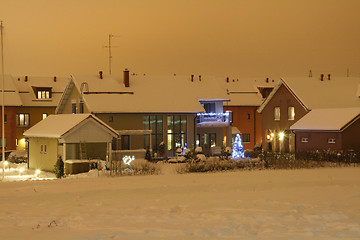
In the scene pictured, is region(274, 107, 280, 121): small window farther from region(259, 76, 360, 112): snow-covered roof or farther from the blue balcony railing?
the blue balcony railing

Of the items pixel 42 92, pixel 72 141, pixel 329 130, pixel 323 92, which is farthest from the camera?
pixel 42 92

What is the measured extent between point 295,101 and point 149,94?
1268 centimetres

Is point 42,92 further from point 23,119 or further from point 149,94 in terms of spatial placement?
point 149,94

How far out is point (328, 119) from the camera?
38.6m

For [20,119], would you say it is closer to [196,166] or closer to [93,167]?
→ [93,167]

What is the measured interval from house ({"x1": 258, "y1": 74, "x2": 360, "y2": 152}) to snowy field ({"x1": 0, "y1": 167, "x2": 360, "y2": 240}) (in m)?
24.1

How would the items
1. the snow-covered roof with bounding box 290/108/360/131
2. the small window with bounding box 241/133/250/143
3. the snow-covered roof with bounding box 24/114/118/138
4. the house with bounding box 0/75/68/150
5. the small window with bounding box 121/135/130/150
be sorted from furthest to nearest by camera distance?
the small window with bounding box 241/133/250/143 < the house with bounding box 0/75/68/150 < the small window with bounding box 121/135/130/150 < the snow-covered roof with bounding box 290/108/360/131 < the snow-covered roof with bounding box 24/114/118/138

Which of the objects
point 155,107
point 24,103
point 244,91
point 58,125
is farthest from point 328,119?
point 24,103

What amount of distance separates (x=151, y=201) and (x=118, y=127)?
26.6 meters

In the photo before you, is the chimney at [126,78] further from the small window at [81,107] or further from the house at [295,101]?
the house at [295,101]

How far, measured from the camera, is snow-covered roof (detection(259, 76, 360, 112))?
45531mm

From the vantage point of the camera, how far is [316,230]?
11.3m

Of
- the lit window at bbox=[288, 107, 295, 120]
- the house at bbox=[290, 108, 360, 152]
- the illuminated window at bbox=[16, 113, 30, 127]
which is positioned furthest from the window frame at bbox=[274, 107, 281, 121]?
the illuminated window at bbox=[16, 113, 30, 127]

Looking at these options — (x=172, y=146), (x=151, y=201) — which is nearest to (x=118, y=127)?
(x=172, y=146)
